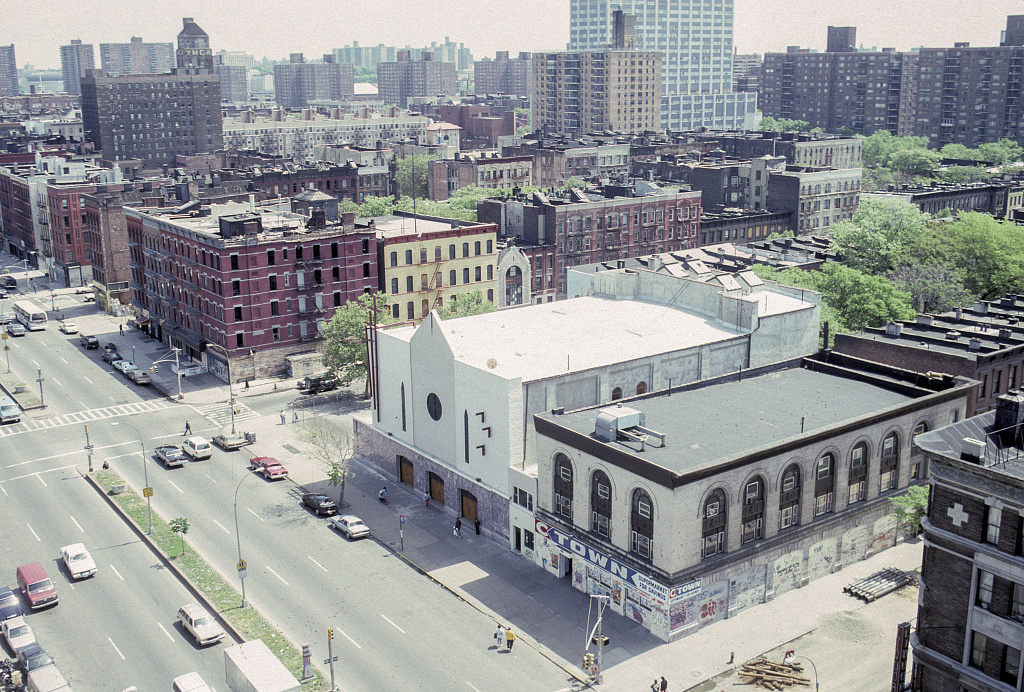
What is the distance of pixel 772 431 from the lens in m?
61.0

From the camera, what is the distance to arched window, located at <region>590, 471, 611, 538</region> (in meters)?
58.5

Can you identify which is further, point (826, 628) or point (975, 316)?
point (975, 316)

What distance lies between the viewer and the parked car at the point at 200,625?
5569 centimetres

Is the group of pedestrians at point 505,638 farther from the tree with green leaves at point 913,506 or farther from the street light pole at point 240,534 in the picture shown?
the tree with green leaves at point 913,506

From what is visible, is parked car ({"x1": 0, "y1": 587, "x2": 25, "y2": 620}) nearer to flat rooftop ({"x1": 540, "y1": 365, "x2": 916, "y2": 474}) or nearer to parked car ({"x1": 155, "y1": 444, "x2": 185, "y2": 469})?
parked car ({"x1": 155, "y1": 444, "x2": 185, "y2": 469})

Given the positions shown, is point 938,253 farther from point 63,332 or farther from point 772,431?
point 63,332

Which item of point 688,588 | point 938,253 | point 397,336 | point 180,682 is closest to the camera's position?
point 180,682

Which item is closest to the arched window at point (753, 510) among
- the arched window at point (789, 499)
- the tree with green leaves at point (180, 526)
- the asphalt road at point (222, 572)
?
the arched window at point (789, 499)

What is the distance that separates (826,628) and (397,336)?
38858 millimetres

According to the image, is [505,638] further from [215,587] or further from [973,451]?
[973,451]

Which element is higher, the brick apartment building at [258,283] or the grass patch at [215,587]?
the brick apartment building at [258,283]

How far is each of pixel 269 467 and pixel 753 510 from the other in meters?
41.5

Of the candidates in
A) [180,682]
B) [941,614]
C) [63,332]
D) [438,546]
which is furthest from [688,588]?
[63,332]

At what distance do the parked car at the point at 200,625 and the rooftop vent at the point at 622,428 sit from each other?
25112mm
